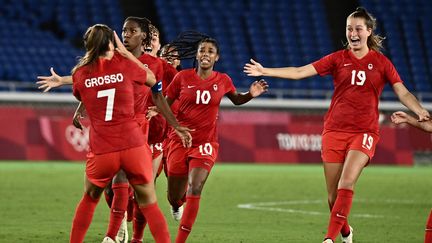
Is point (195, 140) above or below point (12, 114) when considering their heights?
above

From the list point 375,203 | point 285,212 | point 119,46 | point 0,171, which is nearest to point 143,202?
point 119,46

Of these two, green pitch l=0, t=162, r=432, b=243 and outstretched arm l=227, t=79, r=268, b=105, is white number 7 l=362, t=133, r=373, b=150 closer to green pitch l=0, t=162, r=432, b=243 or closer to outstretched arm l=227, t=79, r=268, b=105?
outstretched arm l=227, t=79, r=268, b=105

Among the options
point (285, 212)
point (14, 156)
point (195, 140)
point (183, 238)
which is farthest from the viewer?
point (14, 156)

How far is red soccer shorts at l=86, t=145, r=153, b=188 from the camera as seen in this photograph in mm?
8922

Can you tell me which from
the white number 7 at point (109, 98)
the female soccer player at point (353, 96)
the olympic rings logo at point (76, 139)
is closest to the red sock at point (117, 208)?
the white number 7 at point (109, 98)

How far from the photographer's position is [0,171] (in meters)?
23.5

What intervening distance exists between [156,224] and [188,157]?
2.36m

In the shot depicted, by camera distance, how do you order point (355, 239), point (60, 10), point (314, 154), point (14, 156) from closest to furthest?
point (355, 239), point (14, 156), point (314, 154), point (60, 10)

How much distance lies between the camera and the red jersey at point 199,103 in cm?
1130

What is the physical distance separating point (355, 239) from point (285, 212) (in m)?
3.47

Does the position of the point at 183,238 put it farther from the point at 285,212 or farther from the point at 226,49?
the point at 226,49

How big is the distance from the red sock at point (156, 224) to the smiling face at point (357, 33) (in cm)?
311

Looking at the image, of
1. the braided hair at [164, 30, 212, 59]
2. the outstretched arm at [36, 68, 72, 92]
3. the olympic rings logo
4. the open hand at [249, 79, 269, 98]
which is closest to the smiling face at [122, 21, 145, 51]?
the outstretched arm at [36, 68, 72, 92]

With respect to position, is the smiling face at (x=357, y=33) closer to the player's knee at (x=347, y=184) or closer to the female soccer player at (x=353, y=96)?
the female soccer player at (x=353, y=96)
